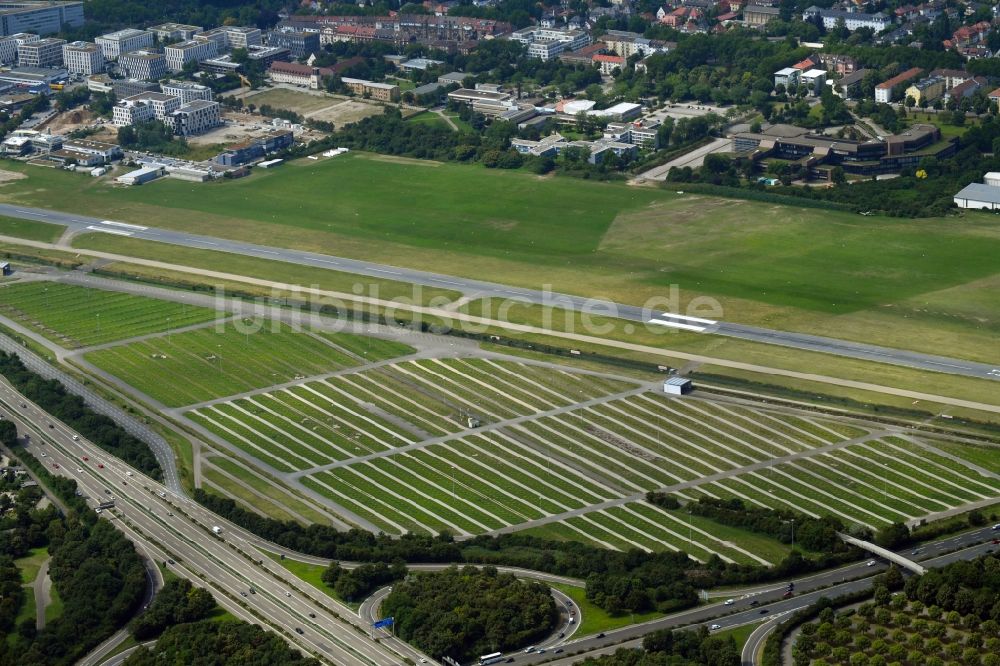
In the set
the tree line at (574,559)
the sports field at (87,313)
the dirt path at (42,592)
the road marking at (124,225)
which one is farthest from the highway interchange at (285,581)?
the road marking at (124,225)

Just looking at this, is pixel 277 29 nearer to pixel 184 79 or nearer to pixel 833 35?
pixel 184 79

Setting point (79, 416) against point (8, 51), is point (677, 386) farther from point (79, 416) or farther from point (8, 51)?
point (8, 51)

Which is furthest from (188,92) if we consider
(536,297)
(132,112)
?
(536,297)

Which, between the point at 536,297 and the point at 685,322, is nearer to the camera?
the point at 685,322

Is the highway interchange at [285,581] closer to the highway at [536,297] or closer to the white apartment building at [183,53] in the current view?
the highway at [536,297]

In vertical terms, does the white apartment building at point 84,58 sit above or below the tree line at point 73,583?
above

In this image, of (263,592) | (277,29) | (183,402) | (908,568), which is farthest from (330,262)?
(277,29)
